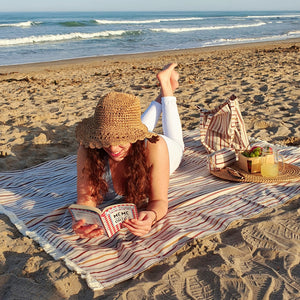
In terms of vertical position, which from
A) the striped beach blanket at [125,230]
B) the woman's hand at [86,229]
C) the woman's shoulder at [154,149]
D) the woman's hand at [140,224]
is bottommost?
the striped beach blanket at [125,230]

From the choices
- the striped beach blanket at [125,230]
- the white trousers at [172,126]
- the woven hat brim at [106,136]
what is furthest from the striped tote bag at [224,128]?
the woven hat brim at [106,136]

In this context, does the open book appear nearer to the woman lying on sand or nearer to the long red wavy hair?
the woman lying on sand

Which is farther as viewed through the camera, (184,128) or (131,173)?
(184,128)

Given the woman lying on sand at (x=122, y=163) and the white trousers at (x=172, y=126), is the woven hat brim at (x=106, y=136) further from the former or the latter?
the white trousers at (x=172, y=126)

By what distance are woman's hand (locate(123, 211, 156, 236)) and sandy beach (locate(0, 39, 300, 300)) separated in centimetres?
23

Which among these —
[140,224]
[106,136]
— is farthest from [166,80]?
[140,224]

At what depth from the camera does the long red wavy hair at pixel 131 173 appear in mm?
2564

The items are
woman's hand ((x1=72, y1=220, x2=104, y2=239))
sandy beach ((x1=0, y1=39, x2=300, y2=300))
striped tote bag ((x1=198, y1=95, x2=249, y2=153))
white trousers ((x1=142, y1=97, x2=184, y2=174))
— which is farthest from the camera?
striped tote bag ((x1=198, y1=95, x2=249, y2=153))

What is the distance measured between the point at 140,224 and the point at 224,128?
1.74 metres

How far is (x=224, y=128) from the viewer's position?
3.74 m

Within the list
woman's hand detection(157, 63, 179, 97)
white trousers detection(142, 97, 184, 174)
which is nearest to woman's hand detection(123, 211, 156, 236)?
Answer: white trousers detection(142, 97, 184, 174)

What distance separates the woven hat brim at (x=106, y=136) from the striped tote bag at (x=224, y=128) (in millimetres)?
1426

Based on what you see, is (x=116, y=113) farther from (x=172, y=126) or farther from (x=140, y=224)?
(x=172, y=126)

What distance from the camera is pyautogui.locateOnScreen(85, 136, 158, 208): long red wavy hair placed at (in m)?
2.56
